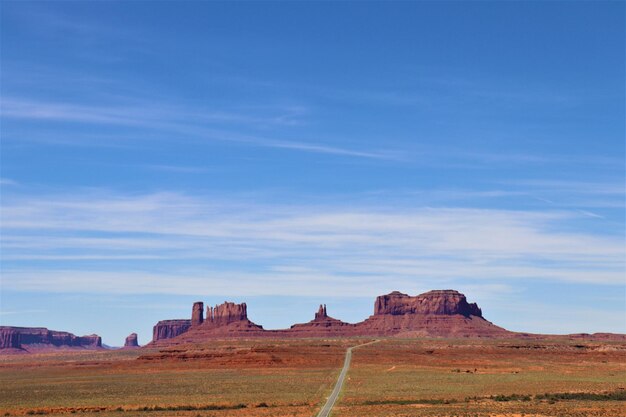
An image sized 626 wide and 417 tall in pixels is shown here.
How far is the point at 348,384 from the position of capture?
8512 centimetres

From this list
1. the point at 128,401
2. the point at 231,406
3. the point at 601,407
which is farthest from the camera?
the point at 128,401

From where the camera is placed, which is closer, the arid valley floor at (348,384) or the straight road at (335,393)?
the straight road at (335,393)

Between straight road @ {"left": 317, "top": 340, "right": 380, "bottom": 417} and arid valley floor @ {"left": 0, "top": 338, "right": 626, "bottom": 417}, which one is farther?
arid valley floor @ {"left": 0, "top": 338, "right": 626, "bottom": 417}

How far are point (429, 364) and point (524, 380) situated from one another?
32.2 metres

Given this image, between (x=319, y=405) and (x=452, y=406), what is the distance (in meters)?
11.1

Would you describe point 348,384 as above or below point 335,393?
above

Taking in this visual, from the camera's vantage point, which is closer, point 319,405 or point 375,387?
point 319,405

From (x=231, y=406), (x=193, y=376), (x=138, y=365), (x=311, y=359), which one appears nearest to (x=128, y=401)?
(x=231, y=406)

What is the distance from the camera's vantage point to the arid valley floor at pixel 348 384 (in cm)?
6316

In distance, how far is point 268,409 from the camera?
62.7 m

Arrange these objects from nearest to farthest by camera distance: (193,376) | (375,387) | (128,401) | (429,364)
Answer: (128,401)
(375,387)
(193,376)
(429,364)

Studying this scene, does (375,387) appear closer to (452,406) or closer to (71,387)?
(452,406)

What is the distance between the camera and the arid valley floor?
6316 cm

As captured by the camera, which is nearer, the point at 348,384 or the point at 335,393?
the point at 335,393
